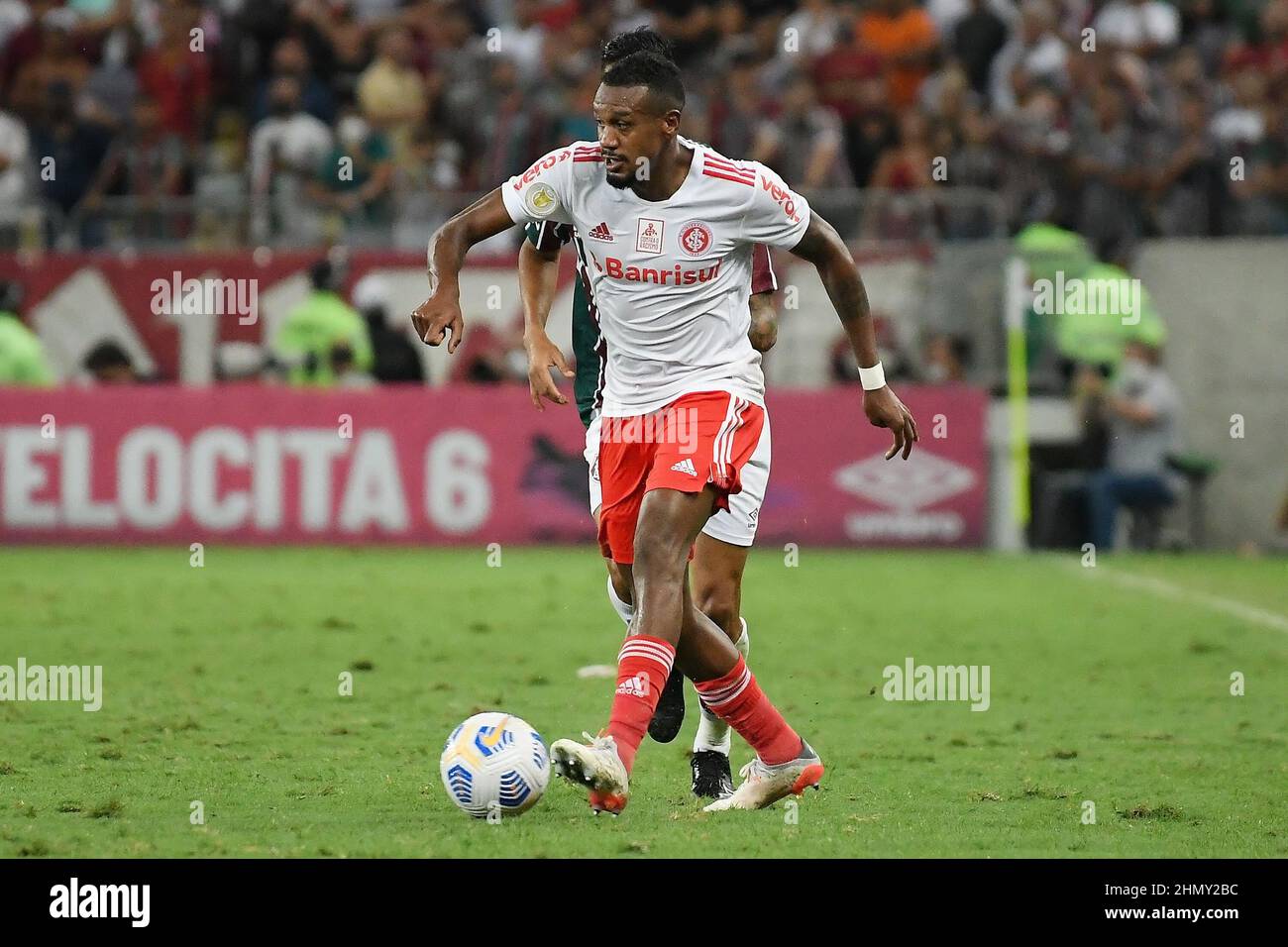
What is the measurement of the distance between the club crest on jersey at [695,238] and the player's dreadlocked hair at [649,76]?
1.30 feet

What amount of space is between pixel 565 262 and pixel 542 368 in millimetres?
11720

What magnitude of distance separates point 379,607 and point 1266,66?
487 inches

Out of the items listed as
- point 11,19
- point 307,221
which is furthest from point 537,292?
point 11,19

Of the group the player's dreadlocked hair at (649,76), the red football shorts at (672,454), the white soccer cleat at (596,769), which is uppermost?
the player's dreadlocked hair at (649,76)

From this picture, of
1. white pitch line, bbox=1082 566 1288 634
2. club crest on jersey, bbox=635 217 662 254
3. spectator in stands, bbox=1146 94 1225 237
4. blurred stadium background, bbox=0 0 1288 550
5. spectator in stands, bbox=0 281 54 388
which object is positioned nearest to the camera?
club crest on jersey, bbox=635 217 662 254

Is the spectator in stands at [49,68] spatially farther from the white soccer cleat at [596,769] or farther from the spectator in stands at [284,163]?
the white soccer cleat at [596,769]

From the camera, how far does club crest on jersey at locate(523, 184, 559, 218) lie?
6.91m

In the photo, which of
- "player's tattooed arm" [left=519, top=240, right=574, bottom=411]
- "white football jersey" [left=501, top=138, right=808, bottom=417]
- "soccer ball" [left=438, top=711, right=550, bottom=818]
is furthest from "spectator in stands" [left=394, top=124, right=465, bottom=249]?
"soccer ball" [left=438, top=711, right=550, bottom=818]

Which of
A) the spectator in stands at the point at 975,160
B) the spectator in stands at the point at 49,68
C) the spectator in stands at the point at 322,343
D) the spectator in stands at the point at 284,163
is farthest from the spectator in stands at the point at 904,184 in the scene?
the spectator in stands at the point at 49,68

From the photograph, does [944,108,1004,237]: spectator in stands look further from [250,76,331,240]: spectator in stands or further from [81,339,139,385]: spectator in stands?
[81,339,139,385]: spectator in stands

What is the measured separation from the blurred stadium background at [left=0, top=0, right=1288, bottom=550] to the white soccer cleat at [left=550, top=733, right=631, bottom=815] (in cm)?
1099

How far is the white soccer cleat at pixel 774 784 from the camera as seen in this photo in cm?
686

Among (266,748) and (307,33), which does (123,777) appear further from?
(307,33)

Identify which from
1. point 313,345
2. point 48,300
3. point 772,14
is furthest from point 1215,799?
point 772,14
